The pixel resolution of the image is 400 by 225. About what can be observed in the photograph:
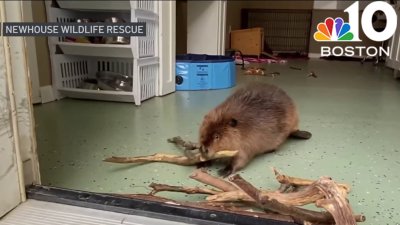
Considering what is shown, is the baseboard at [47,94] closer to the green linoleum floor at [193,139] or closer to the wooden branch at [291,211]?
the green linoleum floor at [193,139]

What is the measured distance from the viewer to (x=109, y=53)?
1.84 m

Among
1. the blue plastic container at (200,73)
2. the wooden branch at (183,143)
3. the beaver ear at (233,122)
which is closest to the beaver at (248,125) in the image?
the beaver ear at (233,122)

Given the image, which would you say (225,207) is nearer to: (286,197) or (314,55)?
(286,197)

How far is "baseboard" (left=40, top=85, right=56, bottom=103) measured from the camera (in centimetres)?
179

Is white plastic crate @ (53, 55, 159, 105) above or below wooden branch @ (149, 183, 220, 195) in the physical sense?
above

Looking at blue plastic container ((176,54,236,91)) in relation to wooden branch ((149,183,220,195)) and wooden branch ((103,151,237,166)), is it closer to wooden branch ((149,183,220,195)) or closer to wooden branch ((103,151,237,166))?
wooden branch ((103,151,237,166))

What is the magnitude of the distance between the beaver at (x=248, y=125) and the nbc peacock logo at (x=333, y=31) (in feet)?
16.2

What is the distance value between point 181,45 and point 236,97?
8.59ft

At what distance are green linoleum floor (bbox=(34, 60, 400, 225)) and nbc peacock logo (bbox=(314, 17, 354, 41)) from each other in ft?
12.9

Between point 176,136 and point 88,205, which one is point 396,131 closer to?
point 176,136

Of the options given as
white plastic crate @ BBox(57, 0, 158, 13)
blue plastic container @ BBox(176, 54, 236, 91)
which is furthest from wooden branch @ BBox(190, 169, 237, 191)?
blue plastic container @ BBox(176, 54, 236, 91)

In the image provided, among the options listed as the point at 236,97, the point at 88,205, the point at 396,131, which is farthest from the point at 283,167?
the point at 396,131

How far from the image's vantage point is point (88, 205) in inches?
25.4

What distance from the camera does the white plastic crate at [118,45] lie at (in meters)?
1.73
